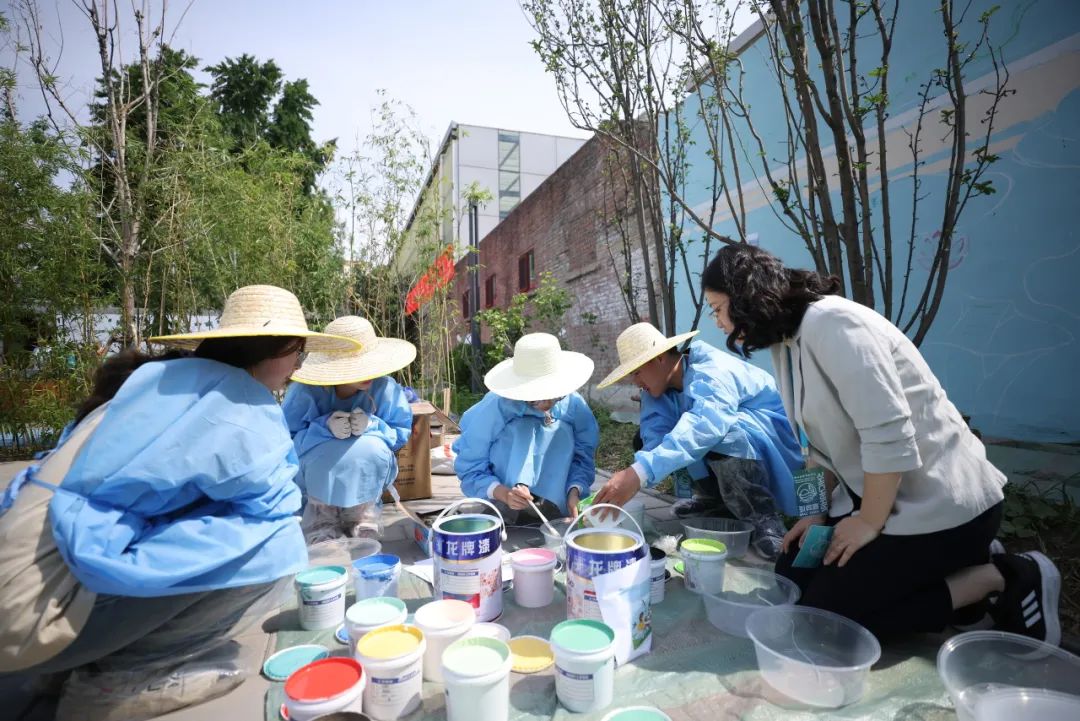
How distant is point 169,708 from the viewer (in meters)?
1.46

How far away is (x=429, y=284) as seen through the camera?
21.1ft

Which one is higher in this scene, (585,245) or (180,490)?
(585,245)

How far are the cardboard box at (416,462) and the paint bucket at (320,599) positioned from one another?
1.78m

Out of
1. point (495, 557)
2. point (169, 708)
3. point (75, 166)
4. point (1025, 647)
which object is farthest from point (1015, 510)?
point (75, 166)

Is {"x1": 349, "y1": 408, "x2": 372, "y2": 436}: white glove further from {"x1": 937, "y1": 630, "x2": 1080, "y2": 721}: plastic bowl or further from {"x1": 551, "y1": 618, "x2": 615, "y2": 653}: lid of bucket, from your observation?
{"x1": 937, "y1": 630, "x2": 1080, "y2": 721}: plastic bowl

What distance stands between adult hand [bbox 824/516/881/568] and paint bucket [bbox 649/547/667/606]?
0.53 meters

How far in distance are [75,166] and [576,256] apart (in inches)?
265

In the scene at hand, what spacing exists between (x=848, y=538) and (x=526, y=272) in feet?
36.8

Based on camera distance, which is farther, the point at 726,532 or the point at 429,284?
the point at 429,284

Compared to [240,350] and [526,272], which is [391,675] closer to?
[240,350]

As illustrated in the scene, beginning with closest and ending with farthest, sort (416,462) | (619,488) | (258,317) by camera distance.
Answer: (258,317) < (619,488) < (416,462)

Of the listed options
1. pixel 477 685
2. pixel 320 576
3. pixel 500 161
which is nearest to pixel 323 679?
pixel 477 685

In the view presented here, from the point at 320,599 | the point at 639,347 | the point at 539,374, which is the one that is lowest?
the point at 320,599

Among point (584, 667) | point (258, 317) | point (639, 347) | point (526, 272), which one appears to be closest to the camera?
point (584, 667)
